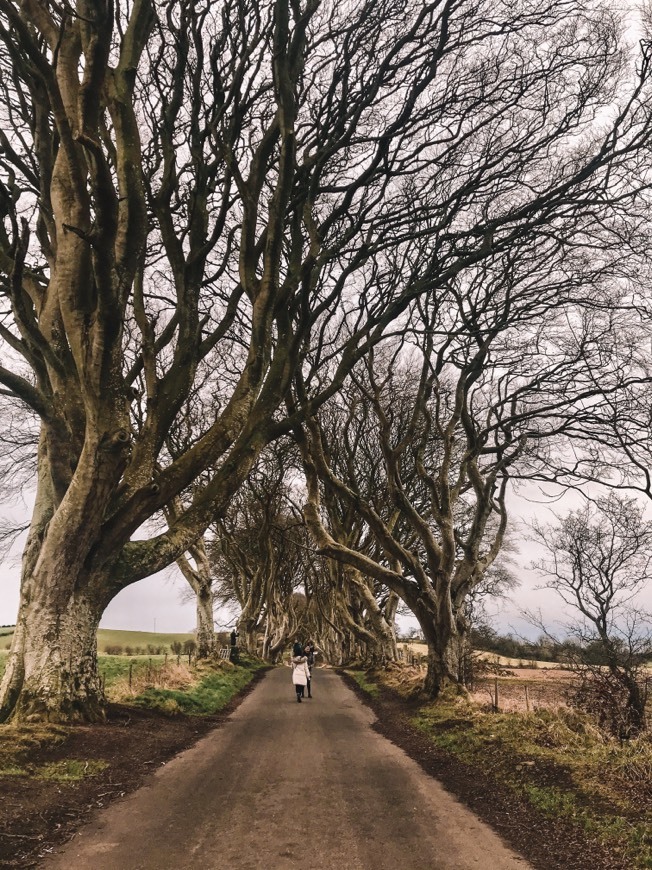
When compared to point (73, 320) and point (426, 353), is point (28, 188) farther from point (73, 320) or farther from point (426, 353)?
point (426, 353)

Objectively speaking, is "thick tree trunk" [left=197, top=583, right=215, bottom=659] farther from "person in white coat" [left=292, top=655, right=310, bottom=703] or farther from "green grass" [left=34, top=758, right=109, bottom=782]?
"green grass" [left=34, top=758, right=109, bottom=782]

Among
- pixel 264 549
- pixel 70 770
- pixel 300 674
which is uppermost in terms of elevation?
pixel 264 549

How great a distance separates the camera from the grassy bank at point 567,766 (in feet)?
15.6

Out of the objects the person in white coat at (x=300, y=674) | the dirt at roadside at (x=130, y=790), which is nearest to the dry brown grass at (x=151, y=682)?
the dirt at roadside at (x=130, y=790)

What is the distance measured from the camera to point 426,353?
1242cm

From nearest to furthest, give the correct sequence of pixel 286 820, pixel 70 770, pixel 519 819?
pixel 286 820 < pixel 519 819 < pixel 70 770

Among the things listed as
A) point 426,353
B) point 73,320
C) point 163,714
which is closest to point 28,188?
point 73,320

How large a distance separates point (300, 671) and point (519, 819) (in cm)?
1081

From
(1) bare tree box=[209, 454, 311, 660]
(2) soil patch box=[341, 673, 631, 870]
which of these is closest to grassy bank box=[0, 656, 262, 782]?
(2) soil patch box=[341, 673, 631, 870]

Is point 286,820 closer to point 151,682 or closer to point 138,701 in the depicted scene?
point 138,701

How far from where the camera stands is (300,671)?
50.4 feet

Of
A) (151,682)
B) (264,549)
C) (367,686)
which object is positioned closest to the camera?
(151,682)

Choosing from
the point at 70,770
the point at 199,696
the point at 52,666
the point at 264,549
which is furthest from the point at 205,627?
the point at 70,770

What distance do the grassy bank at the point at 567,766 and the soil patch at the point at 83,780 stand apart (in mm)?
4122
